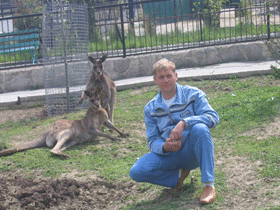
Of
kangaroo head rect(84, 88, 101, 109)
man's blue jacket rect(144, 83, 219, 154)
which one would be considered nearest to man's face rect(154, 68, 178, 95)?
man's blue jacket rect(144, 83, 219, 154)

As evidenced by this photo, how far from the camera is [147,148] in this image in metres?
5.86

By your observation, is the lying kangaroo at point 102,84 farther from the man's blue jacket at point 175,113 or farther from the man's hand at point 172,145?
the man's hand at point 172,145

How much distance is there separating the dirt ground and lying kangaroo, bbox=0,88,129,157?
4.26 ft

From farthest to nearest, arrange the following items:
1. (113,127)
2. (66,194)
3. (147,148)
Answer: (113,127) < (147,148) < (66,194)

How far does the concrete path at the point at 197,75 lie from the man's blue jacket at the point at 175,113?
5344 mm

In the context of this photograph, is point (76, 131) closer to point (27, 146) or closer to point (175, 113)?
point (27, 146)

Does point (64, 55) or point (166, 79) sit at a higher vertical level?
point (64, 55)

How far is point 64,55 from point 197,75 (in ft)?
10.3

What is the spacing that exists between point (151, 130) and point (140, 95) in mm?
5164

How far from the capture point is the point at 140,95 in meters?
9.09

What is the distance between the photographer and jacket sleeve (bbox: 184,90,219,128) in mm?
3684

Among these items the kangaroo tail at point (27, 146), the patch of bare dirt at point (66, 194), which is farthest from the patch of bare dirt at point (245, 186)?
the kangaroo tail at point (27, 146)

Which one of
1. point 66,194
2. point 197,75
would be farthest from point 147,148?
point 197,75

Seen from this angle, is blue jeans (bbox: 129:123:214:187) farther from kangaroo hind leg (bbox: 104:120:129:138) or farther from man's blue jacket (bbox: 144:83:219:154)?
kangaroo hind leg (bbox: 104:120:129:138)
